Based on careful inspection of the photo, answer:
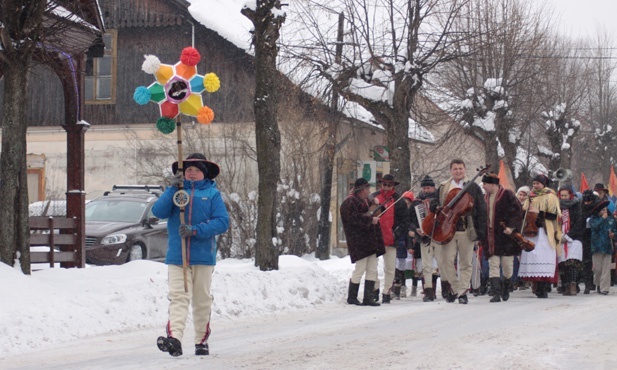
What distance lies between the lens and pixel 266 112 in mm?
16984

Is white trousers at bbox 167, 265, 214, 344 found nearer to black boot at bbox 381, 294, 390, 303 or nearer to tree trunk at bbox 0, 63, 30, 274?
tree trunk at bbox 0, 63, 30, 274

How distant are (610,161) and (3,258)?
54.6 metres

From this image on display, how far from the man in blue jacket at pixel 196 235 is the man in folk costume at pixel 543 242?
9.24m

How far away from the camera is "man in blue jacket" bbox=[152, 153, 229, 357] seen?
9.26 meters

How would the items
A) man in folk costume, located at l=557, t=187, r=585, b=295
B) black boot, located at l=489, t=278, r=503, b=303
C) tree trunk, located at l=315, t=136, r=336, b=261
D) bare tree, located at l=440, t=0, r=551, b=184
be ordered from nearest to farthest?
black boot, located at l=489, t=278, r=503, b=303, man in folk costume, located at l=557, t=187, r=585, b=295, tree trunk, located at l=315, t=136, r=336, b=261, bare tree, located at l=440, t=0, r=551, b=184

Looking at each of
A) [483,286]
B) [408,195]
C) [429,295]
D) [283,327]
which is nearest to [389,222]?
[408,195]

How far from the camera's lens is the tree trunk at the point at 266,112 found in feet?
55.5

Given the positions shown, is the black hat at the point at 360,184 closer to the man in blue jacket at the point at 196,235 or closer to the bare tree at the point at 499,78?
the man in blue jacket at the point at 196,235

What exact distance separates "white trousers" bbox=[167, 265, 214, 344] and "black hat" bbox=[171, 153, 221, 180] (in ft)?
2.74

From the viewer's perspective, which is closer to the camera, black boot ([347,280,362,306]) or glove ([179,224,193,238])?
glove ([179,224,193,238])

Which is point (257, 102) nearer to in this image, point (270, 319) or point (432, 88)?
point (270, 319)

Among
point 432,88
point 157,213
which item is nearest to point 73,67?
point 157,213

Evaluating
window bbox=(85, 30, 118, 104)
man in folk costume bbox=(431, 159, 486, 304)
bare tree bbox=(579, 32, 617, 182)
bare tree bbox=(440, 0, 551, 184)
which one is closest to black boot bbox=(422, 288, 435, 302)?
man in folk costume bbox=(431, 159, 486, 304)

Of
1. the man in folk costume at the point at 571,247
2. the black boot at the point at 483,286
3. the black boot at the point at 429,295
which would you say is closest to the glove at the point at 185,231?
the black boot at the point at 429,295
